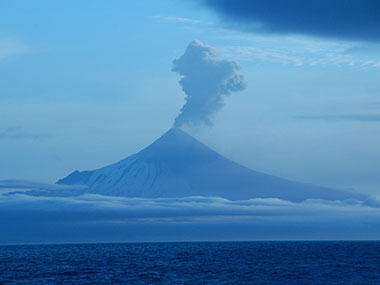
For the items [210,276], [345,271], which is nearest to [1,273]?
[210,276]

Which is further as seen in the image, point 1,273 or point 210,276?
point 1,273

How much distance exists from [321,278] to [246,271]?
16992 mm

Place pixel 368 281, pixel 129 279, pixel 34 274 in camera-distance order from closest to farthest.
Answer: pixel 368 281 < pixel 129 279 < pixel 34 274

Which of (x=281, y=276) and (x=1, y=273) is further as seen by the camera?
(x=1, y=273)

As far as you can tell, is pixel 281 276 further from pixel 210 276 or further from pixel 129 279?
pixel 129 279

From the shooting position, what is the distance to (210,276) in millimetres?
89625

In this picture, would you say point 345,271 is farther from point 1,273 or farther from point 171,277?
point 1,273

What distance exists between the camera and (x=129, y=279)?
84.9 meters

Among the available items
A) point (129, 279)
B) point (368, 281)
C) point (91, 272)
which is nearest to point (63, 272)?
point (91, 272)

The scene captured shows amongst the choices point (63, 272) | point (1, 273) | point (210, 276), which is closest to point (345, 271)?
point (210, 276)

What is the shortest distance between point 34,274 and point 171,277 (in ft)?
65.4

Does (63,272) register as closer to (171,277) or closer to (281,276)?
(171,277)

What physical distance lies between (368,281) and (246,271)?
76.1 ft

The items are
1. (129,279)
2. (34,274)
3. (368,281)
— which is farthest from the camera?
(34,274)
